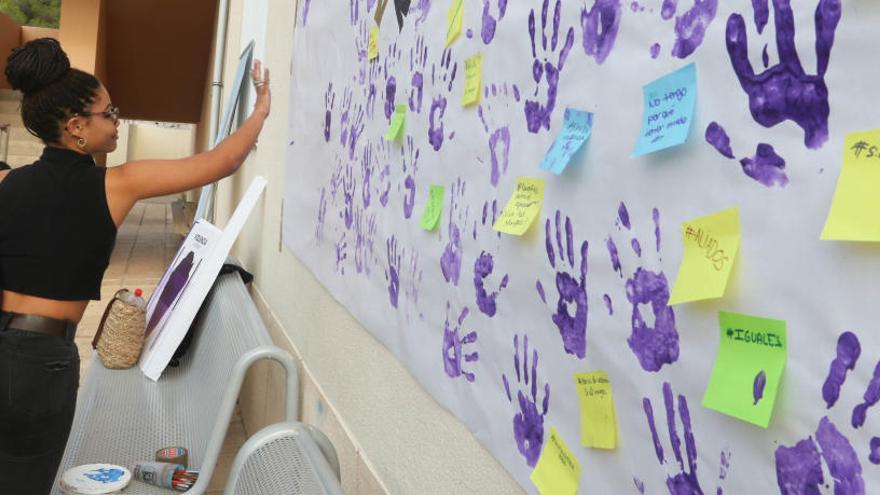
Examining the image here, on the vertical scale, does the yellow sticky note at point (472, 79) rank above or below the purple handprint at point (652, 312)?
above

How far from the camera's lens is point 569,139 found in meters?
0.88

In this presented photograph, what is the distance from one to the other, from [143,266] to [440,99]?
314 inches

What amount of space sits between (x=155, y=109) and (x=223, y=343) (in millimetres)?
9301

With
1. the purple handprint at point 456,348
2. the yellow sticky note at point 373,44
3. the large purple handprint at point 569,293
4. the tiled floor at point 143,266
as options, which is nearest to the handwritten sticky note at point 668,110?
the large purple handprint at point 569,293

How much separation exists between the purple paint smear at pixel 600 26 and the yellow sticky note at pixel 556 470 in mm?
447

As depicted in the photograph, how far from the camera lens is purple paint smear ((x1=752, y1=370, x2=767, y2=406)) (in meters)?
0.61

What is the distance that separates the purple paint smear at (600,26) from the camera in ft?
2.66

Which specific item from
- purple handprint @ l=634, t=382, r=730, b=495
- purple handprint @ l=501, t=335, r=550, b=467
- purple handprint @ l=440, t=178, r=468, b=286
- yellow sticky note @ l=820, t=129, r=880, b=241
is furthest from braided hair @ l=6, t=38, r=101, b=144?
yellow sticky note @ l=820, t=129, r=880, b=241

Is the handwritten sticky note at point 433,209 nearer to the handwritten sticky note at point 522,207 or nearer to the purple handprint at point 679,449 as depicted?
the handwritten sticky note at point 522,207

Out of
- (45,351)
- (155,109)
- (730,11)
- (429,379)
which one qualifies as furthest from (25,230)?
(155,109)

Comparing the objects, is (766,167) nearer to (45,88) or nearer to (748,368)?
(748,368)

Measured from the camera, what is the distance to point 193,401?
111 inches

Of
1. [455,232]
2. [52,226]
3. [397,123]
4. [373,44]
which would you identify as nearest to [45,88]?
[52,226]

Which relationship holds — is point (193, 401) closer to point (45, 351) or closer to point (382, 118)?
point (45, 351)
